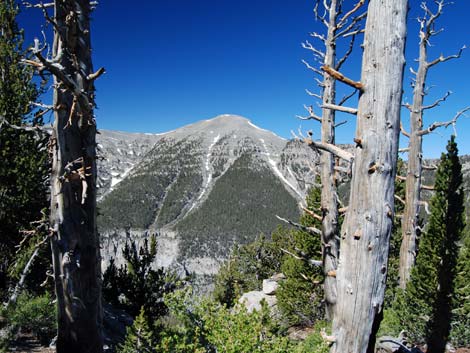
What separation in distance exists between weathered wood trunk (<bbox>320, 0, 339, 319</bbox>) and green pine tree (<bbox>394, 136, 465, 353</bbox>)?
743 cm

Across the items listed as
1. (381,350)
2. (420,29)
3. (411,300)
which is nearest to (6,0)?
(420,29)

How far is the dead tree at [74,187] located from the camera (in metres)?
3.37

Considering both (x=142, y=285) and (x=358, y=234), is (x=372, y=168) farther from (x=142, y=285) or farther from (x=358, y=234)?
(x=142, y=285)

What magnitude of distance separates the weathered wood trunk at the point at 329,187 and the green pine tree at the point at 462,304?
8.24 m

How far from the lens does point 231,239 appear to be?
158250 millimetres

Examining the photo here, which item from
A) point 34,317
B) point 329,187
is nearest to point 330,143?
point 329,187

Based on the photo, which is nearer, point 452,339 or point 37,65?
point 37,65

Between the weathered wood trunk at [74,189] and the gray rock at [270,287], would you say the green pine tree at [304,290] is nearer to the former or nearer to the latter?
the gray rock at [270,287]

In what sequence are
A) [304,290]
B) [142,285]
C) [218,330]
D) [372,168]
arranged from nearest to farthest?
[372,168] → [218,330] → [142,285] → [304,290]

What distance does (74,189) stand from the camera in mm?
3438

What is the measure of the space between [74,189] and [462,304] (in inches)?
592

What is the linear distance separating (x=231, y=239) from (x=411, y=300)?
147m

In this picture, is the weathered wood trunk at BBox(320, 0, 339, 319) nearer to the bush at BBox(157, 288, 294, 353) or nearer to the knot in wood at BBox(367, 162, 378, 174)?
the bush at BBox(157, 288, 294, 353)

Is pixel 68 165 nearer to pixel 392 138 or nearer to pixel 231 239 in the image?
pixel 392 138
